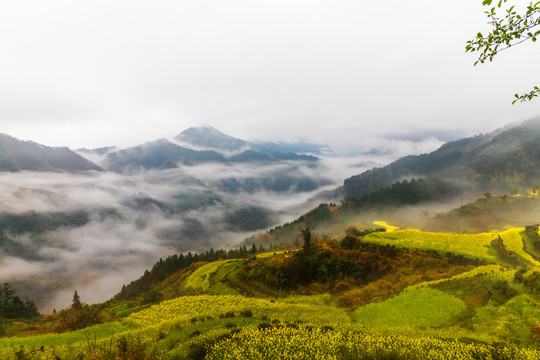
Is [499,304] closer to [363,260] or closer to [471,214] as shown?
[363,260]

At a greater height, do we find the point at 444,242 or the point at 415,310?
the point at 444,242

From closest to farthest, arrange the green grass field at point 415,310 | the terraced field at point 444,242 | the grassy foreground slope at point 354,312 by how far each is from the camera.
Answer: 1. the grassy foreground slope at point 354,312
2. the green grass field at point 415,310
3. the terraced field at point 444,242

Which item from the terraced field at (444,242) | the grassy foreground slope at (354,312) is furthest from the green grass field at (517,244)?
the terraced field at (444,242)

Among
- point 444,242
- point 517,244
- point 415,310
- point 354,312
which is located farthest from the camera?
point 444,242

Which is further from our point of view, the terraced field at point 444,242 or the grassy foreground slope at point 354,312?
the terraced field at point 444,242

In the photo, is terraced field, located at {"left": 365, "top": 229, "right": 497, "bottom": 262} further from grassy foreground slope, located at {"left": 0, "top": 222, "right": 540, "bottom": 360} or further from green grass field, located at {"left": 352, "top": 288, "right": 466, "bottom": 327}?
green grass field, located at {"left": 352, "top": 288, "right": 466, "bottom": 327}

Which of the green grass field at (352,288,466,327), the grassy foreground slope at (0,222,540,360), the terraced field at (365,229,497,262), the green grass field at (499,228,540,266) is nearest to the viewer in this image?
the grassy foreground slope at (0,222,540,360)

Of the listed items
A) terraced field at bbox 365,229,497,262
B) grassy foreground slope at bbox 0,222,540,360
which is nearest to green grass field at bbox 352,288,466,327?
grassy foreground slope at bbox 0,222,540,360

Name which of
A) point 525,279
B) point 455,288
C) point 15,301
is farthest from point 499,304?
point 15,301

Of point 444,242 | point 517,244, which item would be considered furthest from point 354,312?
point 517,244

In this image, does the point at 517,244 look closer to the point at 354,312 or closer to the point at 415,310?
the point at 415,310

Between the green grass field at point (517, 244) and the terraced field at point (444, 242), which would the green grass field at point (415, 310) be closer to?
the terraced field at point (444, 242)

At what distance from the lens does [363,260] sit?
5072 centimetres

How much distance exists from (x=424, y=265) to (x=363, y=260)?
990 centimetres
